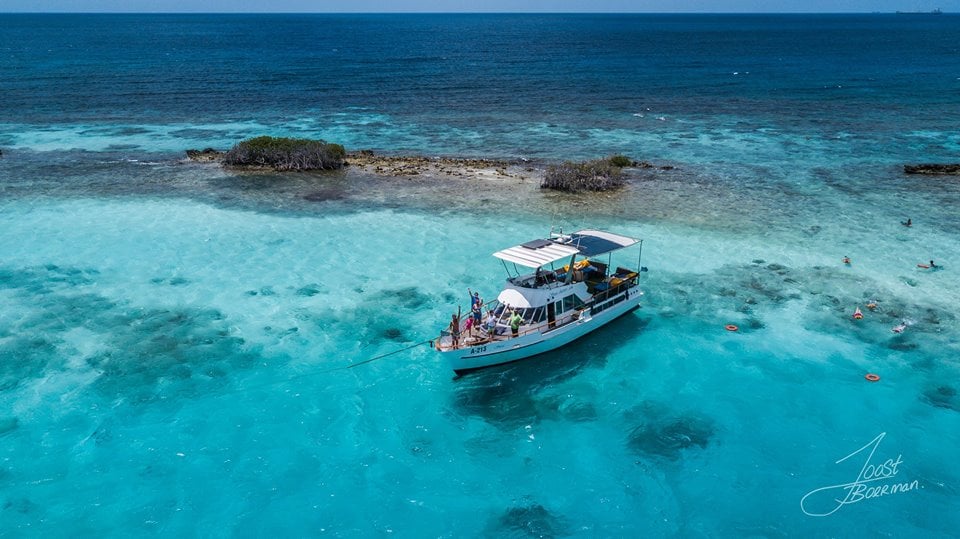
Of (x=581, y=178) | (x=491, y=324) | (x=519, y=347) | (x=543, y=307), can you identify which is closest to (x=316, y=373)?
(x=491, y=324)

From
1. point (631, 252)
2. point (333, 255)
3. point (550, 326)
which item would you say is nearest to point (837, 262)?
point (631, 252)

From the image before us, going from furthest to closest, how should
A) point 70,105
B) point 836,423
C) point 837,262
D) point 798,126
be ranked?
point 70,105
point 798,126
point 837,262
point 836,423

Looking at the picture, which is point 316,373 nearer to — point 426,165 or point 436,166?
point 436,166

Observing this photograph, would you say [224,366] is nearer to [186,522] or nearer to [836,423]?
[186,522]

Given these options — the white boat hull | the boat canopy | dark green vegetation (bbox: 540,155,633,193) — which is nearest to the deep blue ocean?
the white boat hull

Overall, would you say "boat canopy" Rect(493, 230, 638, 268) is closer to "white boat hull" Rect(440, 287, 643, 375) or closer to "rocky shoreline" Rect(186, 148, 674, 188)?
"white boat hull" Rect(440, 287, 643, 375)

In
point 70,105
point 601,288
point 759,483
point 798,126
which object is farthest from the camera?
point 70,105

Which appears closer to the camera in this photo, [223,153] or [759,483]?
[759,483]

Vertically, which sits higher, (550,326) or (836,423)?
(550,326)
